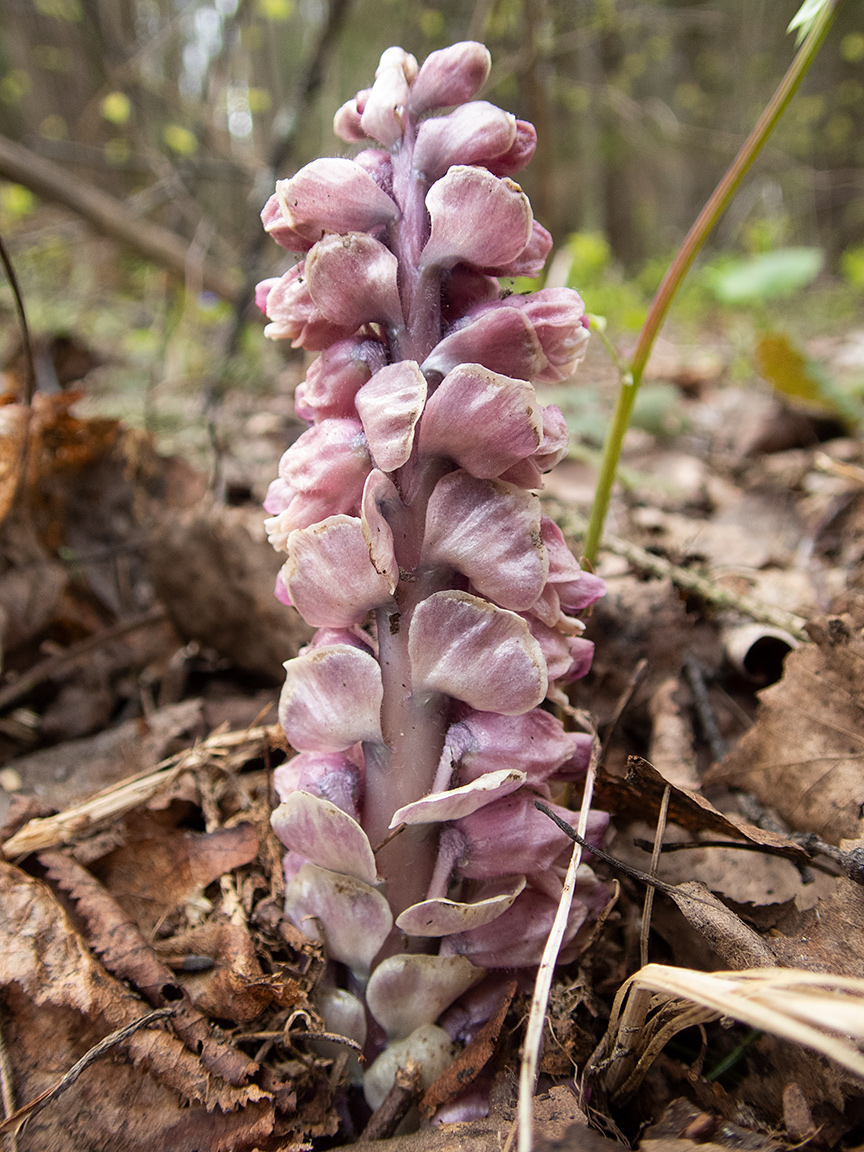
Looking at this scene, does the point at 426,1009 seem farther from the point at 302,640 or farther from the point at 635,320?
the point at 635,320

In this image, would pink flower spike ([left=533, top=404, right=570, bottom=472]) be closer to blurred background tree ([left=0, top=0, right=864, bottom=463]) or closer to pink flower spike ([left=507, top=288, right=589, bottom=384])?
pink flower spike ([left=507, top=288, right=589, bottom=384])

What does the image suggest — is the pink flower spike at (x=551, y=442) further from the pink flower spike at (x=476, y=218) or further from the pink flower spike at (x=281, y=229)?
the pink flower spike at (x=281, y=229)

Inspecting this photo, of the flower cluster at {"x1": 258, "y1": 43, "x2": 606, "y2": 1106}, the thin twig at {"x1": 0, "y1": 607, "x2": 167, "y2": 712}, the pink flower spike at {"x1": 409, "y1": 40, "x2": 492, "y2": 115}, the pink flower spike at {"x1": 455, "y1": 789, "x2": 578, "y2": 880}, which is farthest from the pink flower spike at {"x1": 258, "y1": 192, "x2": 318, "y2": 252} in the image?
the thin twig at {"x1": 0, "y1": 607, "x2": 167, "y2": 712}

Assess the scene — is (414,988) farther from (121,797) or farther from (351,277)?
(351,277)

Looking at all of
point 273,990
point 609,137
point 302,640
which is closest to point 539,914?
point 273,990

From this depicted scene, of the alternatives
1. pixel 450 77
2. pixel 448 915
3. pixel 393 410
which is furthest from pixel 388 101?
pixel 448 915

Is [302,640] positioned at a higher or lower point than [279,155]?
lower

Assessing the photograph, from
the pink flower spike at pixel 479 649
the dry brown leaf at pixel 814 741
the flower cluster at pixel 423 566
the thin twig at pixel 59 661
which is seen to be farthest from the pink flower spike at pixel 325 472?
the thin twig at pixel 59 661
